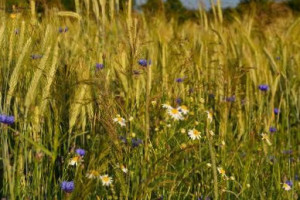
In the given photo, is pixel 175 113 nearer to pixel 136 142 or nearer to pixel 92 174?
pixel 136 142

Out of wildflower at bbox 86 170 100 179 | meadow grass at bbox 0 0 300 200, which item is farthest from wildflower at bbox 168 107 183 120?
wildflower at bbox 86 170 100 179

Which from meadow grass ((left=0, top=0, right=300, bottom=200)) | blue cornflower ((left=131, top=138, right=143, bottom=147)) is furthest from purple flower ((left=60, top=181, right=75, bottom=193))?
blue cornflower ((left=131, top=138, right=143, bottom=147))

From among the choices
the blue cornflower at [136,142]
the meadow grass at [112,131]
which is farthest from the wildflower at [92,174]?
the blue cornflower at [136,142]

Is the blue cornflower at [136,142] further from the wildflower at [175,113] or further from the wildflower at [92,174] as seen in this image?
the wildflower at [92,174]

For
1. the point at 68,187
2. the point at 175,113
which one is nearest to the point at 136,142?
the point at 175,113

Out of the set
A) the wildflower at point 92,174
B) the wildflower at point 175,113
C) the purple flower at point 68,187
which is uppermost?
the wildflower at point 175,113

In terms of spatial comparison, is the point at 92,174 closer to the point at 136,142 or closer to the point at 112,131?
the point at 112,131

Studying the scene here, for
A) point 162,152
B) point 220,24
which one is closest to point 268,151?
point 162,152

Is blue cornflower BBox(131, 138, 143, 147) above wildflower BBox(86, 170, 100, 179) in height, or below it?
below

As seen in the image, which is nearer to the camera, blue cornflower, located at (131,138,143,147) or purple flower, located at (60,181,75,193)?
purple flower, located at (60,181,75,193)

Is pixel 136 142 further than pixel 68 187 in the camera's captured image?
Yes

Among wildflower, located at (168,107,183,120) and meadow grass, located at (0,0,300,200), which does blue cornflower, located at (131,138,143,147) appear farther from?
wildflower, located at (168,107,183,120)

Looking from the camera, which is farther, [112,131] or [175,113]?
[175,113]

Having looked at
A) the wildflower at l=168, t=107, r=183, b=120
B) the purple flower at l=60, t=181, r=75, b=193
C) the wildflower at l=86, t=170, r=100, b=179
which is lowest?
the purple flower at l=60, t=181, r=75, b=193
